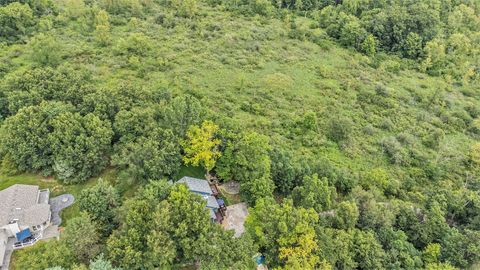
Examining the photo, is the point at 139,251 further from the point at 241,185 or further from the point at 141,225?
the point at 241,185

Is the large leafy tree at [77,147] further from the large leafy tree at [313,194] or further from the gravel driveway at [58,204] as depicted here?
the large leafy tree at [313,194]

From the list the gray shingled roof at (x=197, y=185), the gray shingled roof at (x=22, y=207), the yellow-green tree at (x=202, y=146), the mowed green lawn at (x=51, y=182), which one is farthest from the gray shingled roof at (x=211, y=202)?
the gray shingled roof at (x=22, y=207)

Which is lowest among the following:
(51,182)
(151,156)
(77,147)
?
(51,182)

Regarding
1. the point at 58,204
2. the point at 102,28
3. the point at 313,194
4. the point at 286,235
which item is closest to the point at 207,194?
the point at 286,235

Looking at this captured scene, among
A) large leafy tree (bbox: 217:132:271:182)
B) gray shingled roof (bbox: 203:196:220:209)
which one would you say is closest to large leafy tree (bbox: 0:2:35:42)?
large leafy tree (bbox: 217:132:271:182)

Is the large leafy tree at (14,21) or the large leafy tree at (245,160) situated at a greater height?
the large leafy tree at (14,21)

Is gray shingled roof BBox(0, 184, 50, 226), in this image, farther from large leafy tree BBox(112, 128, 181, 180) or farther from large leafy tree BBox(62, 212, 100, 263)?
large leafy tree BBox(112, 128, 181, 180)

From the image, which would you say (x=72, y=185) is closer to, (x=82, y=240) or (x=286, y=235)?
(x=82, y=240)
